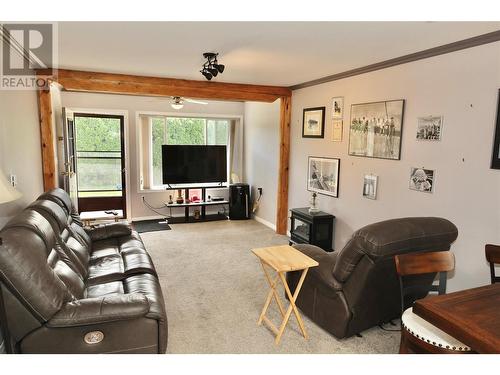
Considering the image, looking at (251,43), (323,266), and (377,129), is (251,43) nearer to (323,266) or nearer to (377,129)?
(377,129)

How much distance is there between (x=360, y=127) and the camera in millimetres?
4125

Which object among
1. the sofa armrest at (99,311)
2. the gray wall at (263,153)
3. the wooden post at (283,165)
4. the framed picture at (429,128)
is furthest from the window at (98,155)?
the framed picture at (429,128)

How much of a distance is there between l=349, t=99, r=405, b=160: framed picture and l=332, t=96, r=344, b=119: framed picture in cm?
21

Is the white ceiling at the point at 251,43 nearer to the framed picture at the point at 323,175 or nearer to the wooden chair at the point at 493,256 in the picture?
the framed picture at the point at 323,175

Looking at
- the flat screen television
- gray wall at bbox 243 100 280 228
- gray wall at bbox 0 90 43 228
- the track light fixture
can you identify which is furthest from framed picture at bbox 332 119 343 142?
gray wall at bbox 0 90 43 228

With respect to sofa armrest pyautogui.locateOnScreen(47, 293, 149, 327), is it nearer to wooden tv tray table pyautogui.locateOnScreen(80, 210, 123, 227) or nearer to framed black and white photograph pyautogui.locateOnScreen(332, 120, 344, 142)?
framed black and white photograph pyautogui.locateOnScreen(332, 120, 344, 142)

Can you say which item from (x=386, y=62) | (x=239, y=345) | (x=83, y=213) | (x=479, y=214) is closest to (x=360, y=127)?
(x=386, y=62)

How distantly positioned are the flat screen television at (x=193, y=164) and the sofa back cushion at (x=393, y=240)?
4.42 meters

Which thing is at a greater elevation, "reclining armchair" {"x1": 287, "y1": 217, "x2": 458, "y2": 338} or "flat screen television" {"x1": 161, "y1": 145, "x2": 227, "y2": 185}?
"flat screen television" {"x1": 161, "y1": 145, "x2": 227, "y2": 185}

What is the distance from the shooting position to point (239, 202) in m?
6.82

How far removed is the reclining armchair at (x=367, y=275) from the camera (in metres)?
2.31

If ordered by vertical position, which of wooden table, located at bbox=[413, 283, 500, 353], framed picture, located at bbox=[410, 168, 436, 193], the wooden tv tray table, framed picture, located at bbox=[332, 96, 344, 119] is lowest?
the wooden tv tray table

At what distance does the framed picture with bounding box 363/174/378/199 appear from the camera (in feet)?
12.9
